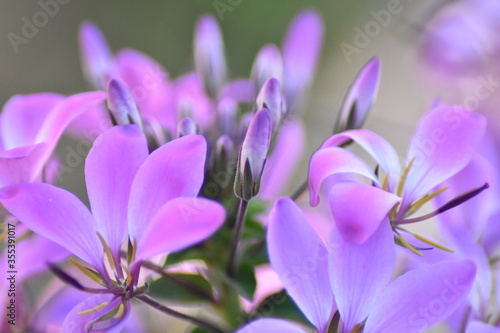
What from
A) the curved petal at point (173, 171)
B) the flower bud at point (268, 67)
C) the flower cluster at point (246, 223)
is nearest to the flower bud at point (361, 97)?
the flower cluster at point (246, 223)

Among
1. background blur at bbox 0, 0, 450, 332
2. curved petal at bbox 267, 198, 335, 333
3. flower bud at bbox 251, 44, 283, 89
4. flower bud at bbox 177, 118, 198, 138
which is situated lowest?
background blur at bbox 0, 0, 450, 332

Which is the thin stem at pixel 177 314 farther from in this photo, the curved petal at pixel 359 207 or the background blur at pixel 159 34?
the background blur at pixel 159 34

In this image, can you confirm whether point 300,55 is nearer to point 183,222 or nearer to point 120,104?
point 120,104

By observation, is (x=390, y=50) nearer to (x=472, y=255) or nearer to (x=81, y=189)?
(x=81, y=189)

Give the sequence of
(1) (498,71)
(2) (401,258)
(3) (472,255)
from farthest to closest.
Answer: (1) (498,71)
(2) (401,258)
(3) (472,255)

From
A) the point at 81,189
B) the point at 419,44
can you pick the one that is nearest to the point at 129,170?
the point at 419,44

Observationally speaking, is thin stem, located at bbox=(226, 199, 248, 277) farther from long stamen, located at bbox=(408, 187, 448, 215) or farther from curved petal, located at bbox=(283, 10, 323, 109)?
curved petal, located at bbox=(283, 10, 323, 109)

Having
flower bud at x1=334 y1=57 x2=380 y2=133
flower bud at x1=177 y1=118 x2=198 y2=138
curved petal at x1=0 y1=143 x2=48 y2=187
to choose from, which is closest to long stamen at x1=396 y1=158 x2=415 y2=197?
flower bud at x1=334 y1=57 x2=380 y2=133

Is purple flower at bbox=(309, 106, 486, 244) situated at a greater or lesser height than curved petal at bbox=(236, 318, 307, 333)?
greater
